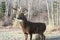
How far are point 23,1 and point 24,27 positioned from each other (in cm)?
1108

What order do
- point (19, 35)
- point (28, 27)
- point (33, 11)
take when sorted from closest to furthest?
1. point (28, 27)
2. point (19, 35)
3. point (33, 11)

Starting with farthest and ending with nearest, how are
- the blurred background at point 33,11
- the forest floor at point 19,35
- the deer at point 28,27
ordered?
1. the blurred background at point 33,11
2. the forest floor at point 19,35
3. the deer at point 28,27

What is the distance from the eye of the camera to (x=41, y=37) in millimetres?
8547

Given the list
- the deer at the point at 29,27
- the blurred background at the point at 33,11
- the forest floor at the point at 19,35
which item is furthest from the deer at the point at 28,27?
the blurred background at the point at 33,11

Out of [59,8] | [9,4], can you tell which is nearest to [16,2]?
[9,4]

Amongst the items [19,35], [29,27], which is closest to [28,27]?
[29,27]

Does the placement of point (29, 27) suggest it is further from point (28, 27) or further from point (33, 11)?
point (33, 11)

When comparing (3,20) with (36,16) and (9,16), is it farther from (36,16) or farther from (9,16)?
(36,16)

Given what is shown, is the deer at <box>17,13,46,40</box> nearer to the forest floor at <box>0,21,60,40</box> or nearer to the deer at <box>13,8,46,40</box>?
the deer at <box>13,8,46,40</box>

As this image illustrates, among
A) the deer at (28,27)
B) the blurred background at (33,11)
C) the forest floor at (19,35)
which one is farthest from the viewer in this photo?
the blurred background at (33,11)

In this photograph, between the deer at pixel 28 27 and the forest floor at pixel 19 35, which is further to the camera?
the forest floor at pixel 19 35

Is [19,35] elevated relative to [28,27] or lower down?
lower down

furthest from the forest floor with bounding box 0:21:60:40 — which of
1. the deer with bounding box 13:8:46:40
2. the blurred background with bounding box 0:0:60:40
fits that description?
the blurred background with bounding box 0:0:60:40

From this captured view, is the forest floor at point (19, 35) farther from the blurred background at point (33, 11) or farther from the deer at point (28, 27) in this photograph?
the blurred background at point (33, 11)
